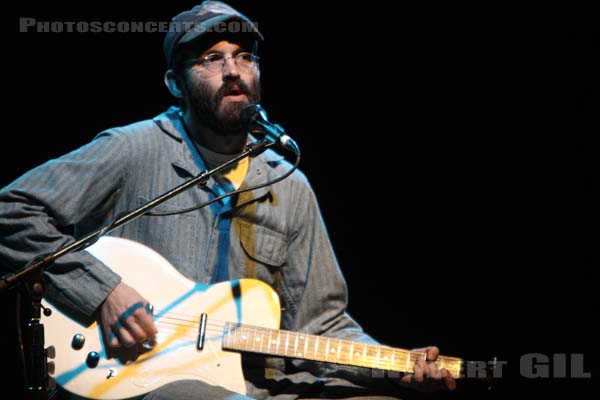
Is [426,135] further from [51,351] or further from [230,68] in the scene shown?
[51,351]

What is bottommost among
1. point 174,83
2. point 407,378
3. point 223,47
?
point 407,378

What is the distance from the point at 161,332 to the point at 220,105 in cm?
102

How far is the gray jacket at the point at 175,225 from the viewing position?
255 centimetres

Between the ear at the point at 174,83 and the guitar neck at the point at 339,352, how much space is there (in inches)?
46.4

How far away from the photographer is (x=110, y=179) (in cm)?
279

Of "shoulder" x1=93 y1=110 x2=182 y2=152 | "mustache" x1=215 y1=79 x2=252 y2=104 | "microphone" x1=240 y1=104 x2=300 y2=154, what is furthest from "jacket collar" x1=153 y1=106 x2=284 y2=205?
"microphone" x1=240 y1=104 x2=300 y2=154

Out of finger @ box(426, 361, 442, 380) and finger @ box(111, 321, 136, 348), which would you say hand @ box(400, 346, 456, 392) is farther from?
finger @ box(111, 321, 136, 348)

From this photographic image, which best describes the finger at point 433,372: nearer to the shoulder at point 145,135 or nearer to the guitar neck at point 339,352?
the guitar neck at point 339,352

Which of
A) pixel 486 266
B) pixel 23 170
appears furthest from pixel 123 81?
pixel 486 266

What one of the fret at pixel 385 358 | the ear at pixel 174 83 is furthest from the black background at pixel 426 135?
the fret at pixel 385 358

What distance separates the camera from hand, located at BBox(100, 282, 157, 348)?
2.45 m

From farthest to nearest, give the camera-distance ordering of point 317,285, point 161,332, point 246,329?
point 317,285 < point 246,329 < point 161,332

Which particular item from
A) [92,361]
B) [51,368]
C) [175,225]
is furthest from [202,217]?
[51,368]

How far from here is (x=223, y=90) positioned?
9.75ft
